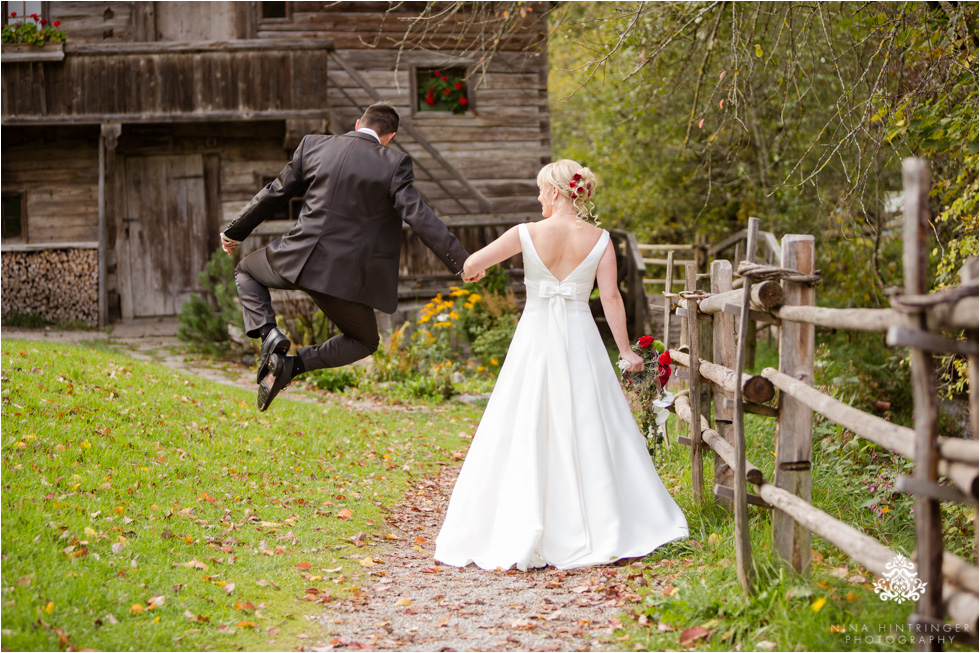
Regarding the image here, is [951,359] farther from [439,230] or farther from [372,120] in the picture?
[372,120]

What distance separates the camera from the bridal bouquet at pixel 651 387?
5.60m

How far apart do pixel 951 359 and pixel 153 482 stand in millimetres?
6624

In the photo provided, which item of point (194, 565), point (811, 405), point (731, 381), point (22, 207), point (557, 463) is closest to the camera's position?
point (811, 405)

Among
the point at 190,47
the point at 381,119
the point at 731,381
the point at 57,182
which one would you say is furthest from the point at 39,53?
the point at 731,381

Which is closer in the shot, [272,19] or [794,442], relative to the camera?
[794,442]

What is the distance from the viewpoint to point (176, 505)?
17.1 feet

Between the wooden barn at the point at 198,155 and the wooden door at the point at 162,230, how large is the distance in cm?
2

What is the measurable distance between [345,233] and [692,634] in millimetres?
3067

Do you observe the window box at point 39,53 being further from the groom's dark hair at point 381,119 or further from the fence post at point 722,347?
the fence post at point 722,347

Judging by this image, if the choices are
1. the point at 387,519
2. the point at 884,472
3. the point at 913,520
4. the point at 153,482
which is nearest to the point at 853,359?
the point at 884,472

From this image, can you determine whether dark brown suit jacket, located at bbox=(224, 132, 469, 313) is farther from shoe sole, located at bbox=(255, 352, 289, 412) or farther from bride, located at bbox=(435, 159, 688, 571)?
bride, located at bbox=(435, 159, 688, 571)

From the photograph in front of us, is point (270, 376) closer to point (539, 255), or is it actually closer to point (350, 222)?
point (350, 222)

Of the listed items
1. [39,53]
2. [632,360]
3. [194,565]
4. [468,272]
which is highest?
[39,53]

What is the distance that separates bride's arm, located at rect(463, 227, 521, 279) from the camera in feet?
15.4
